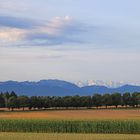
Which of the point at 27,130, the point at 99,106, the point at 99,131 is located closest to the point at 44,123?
the point at 27,130

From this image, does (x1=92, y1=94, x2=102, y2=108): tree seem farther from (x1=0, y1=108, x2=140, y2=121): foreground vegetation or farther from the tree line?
(x1=0, y1=108, x2=140, y2=121): foreground vegetation

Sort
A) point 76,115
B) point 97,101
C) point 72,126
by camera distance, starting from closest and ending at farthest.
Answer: point 72,126 → point 76,115 → point 97,101

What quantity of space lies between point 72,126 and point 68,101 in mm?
80152

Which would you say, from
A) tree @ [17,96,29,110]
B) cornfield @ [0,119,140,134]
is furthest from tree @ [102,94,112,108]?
cornfield @ [0,119,140,134]

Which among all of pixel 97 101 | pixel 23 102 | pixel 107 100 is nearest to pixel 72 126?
pixel 23 102

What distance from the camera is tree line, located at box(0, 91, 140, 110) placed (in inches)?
5477

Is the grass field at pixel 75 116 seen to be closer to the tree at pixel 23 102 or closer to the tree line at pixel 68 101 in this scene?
the tree at pixel 23 102

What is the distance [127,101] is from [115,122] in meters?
94.9

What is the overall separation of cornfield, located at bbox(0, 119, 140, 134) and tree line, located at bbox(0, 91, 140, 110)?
71.6 m

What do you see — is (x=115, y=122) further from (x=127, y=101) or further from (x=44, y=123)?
(x=127, y=101)

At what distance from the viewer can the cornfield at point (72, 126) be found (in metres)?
62.7

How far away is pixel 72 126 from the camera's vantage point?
64.4m

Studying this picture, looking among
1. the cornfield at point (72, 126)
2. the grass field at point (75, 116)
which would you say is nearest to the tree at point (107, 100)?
the grass field at point (75, 116)

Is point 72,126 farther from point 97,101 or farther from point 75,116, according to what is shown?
point 97,101
